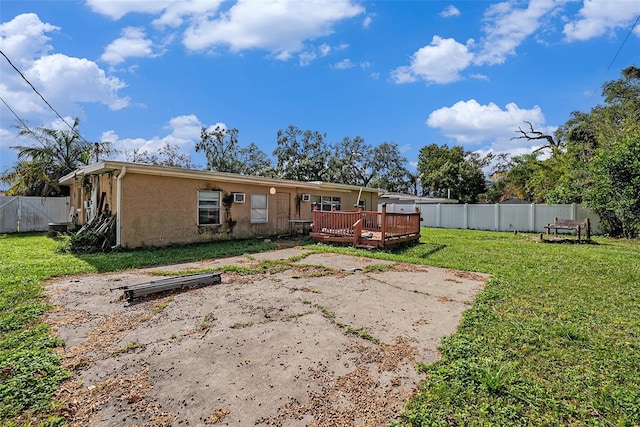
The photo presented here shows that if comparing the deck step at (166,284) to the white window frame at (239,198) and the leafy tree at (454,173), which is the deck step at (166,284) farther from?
the leafy tree at (454,173)

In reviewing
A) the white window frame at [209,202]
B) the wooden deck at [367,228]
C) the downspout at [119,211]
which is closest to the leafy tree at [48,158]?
the downspout at [119,211]

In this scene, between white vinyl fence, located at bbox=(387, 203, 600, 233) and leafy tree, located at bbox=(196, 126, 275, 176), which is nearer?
white vinyl fence, located at bbox=(387, 203, 600, 233)

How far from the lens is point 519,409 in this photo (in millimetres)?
2215

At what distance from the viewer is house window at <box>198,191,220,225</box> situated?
10648 mm

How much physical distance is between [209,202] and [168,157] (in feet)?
63.6

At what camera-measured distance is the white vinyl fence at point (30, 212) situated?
13680 mm

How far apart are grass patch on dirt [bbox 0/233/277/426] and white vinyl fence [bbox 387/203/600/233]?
13.2 m

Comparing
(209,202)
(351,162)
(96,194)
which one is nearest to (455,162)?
(351,162)

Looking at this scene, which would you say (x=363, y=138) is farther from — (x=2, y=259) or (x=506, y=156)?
(x=2, y=259)

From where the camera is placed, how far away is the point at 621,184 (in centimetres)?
1190

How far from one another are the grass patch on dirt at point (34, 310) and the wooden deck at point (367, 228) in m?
2.44

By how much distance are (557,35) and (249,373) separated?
1438 cm

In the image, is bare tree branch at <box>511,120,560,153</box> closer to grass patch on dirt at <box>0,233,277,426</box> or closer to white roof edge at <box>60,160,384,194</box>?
white roof edge at <box>60,160,384,194</box>

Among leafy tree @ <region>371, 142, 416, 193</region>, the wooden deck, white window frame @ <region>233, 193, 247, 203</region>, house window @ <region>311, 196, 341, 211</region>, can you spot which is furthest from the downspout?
leafy tree @ <region>371, 142, 416, 193</region>
